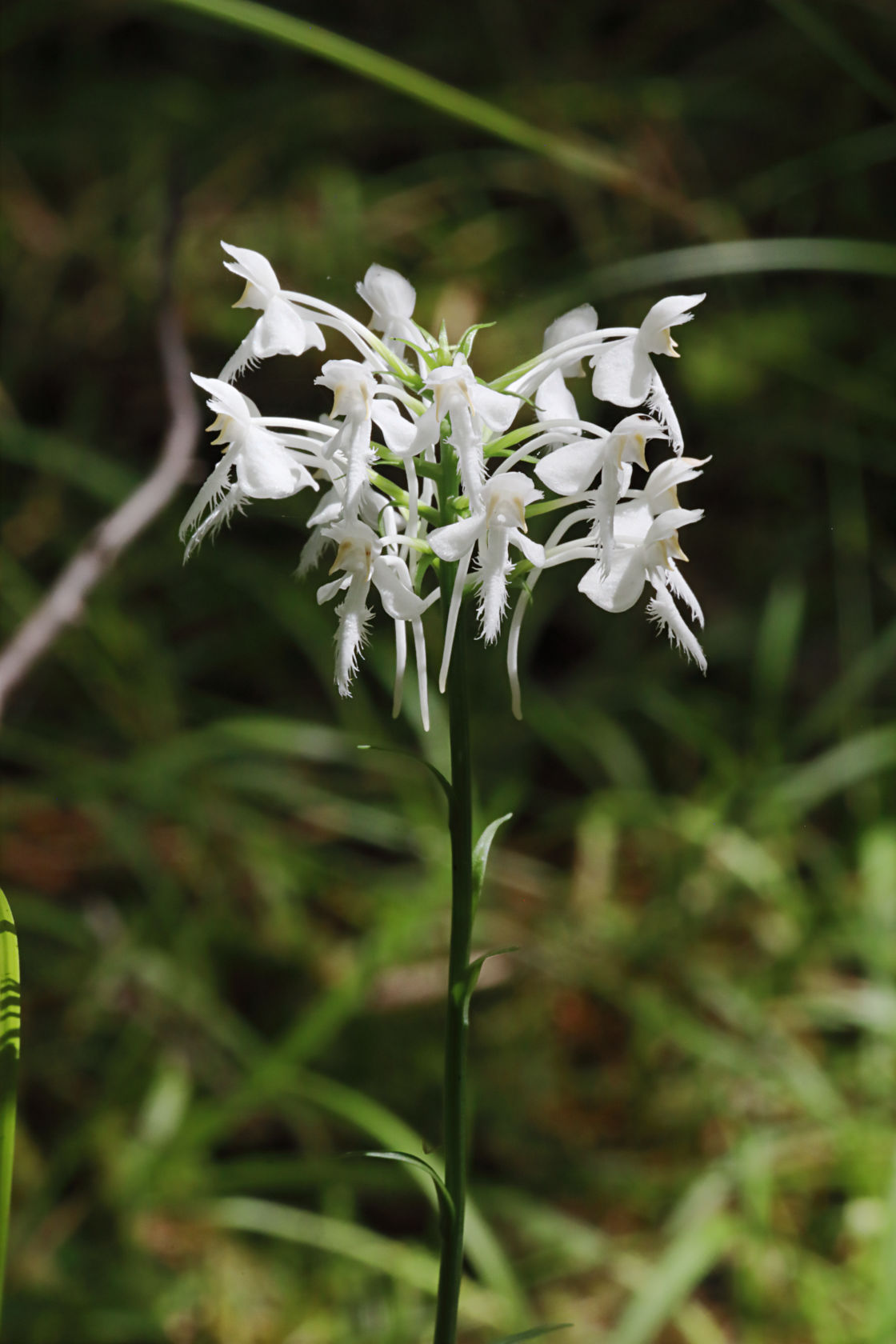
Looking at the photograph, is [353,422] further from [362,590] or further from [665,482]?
[665,482]

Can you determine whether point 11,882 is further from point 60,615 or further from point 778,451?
point 778,451

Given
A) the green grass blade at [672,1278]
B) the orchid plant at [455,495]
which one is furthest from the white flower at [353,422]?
the green grass blade at [672,1278]

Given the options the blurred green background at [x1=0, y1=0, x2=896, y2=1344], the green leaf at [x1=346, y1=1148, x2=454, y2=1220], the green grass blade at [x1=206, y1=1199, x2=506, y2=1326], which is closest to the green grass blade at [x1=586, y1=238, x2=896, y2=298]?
the blurred green background at [x1=0, y1=0, x2=896, y2=1344]

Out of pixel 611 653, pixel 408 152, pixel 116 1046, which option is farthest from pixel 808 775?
pixel 408 152

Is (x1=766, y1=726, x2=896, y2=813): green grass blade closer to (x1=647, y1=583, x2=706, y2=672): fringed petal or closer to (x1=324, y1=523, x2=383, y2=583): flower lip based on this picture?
(x1=647, y1=583, x2=706, y2=672): fringed petal

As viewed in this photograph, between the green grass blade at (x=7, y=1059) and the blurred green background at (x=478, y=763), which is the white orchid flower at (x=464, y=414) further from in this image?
the blurred green background at (x=478, y=763)

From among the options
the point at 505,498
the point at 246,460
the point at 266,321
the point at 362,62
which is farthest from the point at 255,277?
the point at 362,62
